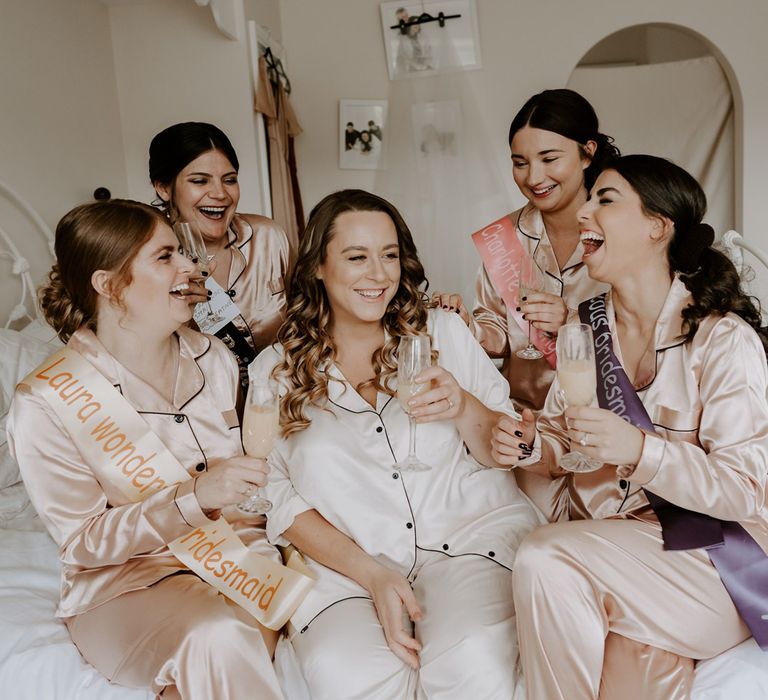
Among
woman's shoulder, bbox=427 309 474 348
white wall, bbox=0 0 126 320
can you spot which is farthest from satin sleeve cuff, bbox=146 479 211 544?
white wall, bbox=0 0 126 320

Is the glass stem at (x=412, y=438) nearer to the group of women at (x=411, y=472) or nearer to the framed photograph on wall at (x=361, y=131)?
the group of women at (x=411, y=472)

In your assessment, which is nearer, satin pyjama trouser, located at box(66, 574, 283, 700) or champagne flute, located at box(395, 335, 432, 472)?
satin pyjama trouser, located at box(66, 574, 283, 700)

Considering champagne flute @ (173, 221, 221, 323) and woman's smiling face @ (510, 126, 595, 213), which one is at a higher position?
woman's smiling face @ (510, 126, 595, 213)

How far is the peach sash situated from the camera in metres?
1.72

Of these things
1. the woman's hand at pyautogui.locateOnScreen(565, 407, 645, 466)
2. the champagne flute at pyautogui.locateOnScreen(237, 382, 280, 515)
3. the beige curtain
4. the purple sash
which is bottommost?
the purple sash

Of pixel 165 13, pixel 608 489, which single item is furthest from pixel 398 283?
pixel 165 13

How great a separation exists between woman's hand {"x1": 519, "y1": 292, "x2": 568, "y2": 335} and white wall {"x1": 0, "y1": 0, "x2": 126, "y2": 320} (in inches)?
84.6

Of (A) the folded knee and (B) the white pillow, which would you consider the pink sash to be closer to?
(A) the folded knee

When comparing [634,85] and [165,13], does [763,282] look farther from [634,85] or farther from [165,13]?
[165,13]

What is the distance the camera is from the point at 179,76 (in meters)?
3.98

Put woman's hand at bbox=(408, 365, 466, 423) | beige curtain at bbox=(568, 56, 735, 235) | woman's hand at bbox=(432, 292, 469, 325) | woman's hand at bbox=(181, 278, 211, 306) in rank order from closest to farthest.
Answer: woman's hand at bbox=(408, 365, 466, 423) < woman's hand at bbox=(181, 278, 211, 306) < woman's hand at bbox=(432, 292, 469, 325) < beige curtain at bbox=(568, 56, 735, 235)

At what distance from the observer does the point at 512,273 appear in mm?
2533

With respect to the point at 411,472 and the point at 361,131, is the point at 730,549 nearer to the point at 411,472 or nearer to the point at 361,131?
the point at 411,472

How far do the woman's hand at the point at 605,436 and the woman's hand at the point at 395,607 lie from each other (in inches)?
20.2
